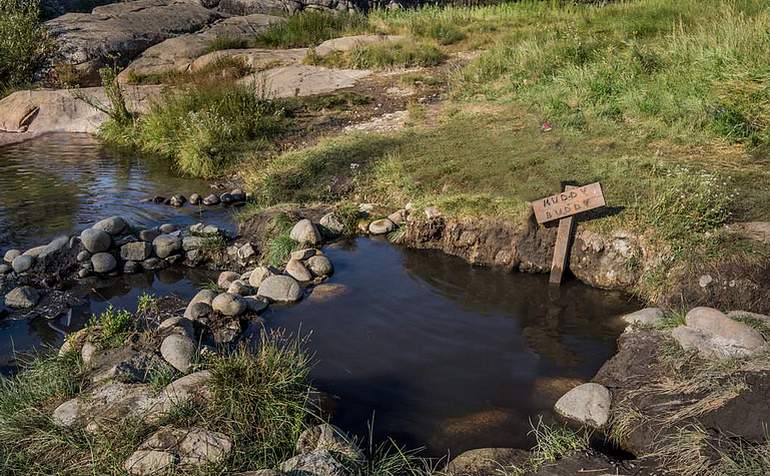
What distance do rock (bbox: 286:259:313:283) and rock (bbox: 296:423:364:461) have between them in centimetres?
291

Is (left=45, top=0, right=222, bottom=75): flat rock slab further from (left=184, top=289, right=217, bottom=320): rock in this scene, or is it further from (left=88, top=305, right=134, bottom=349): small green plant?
(left=88, top=305, right=134, bottom=349): small green plant

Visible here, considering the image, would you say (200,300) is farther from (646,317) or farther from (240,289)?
(646,317)

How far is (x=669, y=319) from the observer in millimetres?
5535

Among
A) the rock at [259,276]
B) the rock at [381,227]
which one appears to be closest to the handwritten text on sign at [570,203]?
the rock at [381,227]

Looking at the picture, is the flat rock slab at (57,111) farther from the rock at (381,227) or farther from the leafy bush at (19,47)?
the rock at (381,227)

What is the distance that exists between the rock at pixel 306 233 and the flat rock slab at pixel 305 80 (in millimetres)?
6707

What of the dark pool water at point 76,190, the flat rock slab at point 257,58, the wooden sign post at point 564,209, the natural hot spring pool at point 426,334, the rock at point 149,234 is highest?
the flat rock slab at point 257,58

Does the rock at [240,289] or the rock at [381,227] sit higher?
the rock at [381,227]

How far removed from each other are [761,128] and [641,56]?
9.39 ft

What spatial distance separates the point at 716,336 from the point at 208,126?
29.3 feet

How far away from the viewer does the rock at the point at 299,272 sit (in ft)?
23.6

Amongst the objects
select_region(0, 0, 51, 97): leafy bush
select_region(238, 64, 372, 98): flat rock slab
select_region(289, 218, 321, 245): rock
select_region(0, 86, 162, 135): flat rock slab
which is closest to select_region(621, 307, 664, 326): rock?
select_region(289, 218, 321, 245): rock

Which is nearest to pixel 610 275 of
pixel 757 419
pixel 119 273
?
pixel 757 419

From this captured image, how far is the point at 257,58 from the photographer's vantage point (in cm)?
1739
